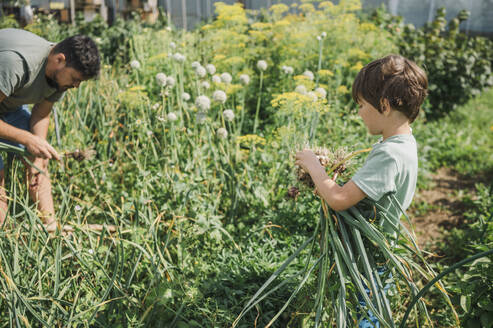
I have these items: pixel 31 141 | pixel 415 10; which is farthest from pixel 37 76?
pixel 415 10

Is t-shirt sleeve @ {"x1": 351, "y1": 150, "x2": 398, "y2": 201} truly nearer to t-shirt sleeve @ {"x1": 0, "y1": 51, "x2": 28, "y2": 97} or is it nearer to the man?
the man

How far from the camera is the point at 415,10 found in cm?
999

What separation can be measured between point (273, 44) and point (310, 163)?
134 inches

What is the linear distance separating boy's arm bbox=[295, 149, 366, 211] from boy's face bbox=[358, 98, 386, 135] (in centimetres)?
25

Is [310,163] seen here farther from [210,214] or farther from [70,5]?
[70,5]

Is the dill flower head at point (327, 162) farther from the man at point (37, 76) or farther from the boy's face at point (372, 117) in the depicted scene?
→ the man at point (37, 76)

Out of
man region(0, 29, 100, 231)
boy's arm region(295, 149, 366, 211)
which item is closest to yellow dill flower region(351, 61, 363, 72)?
man region(0, 29, 100, 231)

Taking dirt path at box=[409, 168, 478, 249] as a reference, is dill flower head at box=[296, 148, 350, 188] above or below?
above

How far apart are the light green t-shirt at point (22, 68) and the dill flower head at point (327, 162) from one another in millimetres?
1754

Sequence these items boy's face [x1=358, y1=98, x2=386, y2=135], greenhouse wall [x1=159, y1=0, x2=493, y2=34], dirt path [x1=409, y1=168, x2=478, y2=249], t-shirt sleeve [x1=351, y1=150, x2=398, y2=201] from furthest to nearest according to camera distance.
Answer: greenhouse wall [x1=159, y1=0, x2=493, y2=34]
dirt path [x1=409, y1=168, x2=478, y2=249]
boy's face [x1=358, y1=98, x2=386, y2=135]
t-shirt sleeve [x1=351, y1=150, x2=398, y2=201]

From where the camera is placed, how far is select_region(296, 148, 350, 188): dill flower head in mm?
1520

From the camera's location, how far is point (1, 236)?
176 centimetres

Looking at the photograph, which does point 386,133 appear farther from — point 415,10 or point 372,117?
point 415,10

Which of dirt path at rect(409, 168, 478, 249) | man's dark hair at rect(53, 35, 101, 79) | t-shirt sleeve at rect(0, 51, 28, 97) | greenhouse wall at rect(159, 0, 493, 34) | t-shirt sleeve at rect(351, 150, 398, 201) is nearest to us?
t-shirt sleeve at rect(351, 150, 398, 201)
